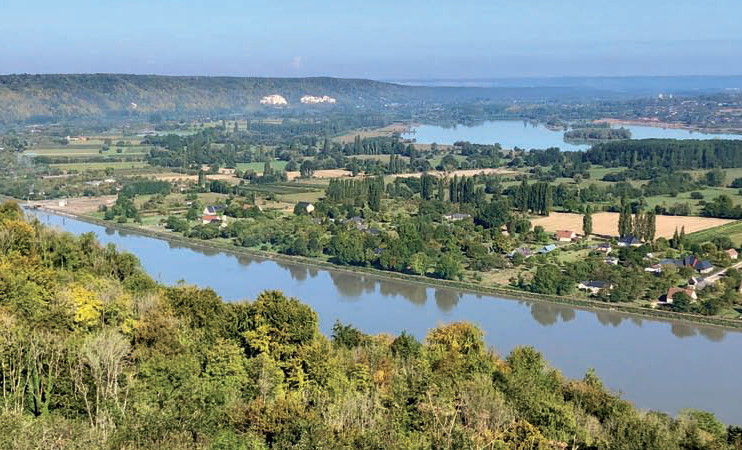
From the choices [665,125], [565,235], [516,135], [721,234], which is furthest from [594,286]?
[665,125]

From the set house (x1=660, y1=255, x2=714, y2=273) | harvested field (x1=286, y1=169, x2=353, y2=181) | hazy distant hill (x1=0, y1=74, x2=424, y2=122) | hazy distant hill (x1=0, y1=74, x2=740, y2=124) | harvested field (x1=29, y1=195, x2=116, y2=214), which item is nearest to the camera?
house (x1=660, y1=255, x2=714, y2=273)

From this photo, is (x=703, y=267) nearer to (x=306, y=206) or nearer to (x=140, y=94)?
(x=306, y=206)

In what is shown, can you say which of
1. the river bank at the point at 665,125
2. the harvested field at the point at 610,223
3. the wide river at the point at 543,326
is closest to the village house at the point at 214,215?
the wide river at the point at 543,326

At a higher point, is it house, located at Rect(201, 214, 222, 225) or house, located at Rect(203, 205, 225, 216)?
house, located at Rect(203, 205, 225, 216)

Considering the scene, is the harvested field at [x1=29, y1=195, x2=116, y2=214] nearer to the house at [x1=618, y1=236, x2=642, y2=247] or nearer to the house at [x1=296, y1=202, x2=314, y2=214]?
the house at [x1=296, y1=202, x2=314, y2=214]

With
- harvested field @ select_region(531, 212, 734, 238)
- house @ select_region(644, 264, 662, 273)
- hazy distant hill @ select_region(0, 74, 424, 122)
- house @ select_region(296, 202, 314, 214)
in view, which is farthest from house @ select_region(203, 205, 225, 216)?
hazy distant hill @ select_region(0, 74, 424, 122)

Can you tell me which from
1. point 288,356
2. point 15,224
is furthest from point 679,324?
point 15,224
